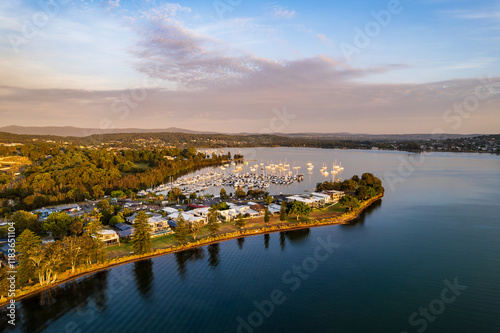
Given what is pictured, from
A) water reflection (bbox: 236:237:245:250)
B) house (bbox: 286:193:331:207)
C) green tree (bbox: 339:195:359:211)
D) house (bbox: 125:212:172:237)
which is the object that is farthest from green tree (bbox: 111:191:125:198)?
green tree (bbox: 339:195:359:211)

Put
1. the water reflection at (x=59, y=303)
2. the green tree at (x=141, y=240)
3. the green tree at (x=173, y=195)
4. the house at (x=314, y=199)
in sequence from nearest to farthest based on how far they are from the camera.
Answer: the water reflection at (x=59, y=303)
the green tree at (x=141, y=240)
the house at (x=314, y=199)
the green tree at (x=173, y=195)

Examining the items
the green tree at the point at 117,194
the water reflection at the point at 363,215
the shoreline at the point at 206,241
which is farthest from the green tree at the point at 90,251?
the water reflection at the point at 363,215

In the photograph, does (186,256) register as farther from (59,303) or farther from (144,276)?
(59,303)

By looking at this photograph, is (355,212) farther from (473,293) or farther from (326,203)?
(473,293)

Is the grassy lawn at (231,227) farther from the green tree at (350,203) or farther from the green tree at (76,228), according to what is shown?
the green tree at (76,228)

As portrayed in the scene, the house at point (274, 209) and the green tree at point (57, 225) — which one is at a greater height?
the green tree at point (57, 225)

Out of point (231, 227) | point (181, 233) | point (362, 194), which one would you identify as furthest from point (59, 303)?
point (362, 194)
